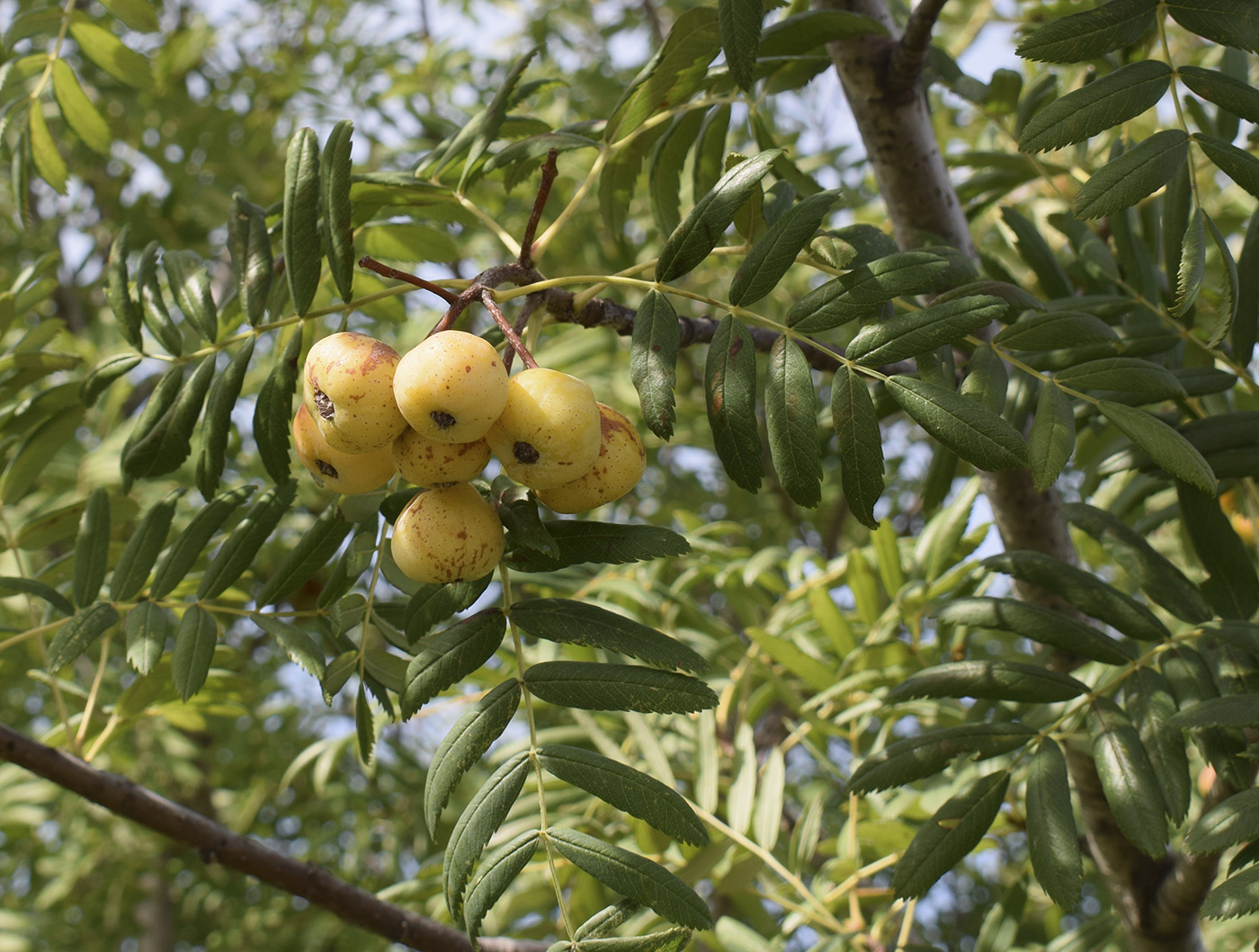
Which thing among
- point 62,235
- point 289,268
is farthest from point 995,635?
point 62,235

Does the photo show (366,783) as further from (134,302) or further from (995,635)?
(134,302)

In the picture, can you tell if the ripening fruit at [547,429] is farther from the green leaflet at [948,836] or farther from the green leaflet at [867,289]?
the green leaflet at [948,836]

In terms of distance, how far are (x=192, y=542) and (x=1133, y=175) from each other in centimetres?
117

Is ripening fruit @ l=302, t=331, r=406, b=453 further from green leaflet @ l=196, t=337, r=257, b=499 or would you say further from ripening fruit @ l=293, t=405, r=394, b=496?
green leaflet @ l=196, t=337, r=257, b=499

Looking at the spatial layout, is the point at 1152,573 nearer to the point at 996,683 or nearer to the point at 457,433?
the point at 996,683

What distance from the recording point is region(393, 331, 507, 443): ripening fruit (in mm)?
838

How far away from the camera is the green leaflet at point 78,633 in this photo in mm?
1169

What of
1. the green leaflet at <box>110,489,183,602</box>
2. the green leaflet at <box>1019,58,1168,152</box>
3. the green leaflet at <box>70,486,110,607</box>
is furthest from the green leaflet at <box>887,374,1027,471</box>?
the green leaflet at <box>70,486,110,607</box>

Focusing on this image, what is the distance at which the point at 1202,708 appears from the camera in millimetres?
961

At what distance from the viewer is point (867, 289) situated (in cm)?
99

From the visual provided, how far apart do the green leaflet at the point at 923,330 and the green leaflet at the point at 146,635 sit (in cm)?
88

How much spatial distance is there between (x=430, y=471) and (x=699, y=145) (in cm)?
75

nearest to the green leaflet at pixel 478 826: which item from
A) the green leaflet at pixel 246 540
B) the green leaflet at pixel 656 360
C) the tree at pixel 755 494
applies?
the tree at pixel 755 494

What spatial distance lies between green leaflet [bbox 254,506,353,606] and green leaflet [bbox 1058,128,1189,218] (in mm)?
877
